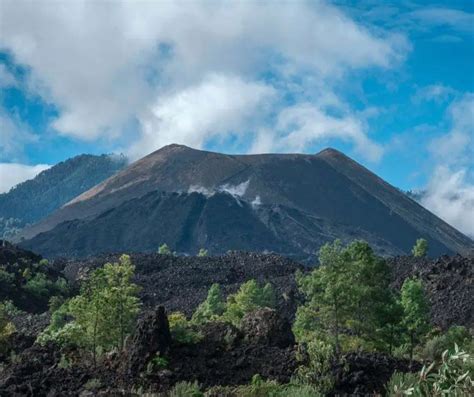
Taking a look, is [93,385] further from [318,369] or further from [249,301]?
[249,301]

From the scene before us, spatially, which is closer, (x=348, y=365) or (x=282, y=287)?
(x=348, y=365)

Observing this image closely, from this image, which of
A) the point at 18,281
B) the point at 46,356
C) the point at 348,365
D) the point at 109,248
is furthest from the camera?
the point at 109,248

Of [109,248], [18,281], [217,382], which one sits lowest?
[217,382]

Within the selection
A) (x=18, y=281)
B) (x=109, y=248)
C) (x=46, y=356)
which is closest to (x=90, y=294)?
(x=46, y=356)

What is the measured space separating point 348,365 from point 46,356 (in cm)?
699

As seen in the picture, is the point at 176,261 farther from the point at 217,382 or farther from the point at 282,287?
the point at 217,382

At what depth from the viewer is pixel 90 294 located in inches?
813

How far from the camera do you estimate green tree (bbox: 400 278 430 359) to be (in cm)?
2806

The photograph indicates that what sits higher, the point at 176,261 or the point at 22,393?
the point at 176,261

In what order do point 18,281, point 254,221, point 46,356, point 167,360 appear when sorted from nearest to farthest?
1. point 167,360
2. point 46,356
3. point 18,281
4. point 254,221

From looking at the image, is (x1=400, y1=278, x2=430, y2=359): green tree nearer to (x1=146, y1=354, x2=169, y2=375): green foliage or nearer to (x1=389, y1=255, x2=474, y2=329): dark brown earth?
(x1=389, y1=255, x2=474, y2=329): dark brown earth

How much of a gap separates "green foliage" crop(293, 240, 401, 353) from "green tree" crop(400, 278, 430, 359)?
1.24 m

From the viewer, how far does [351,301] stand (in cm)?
2564

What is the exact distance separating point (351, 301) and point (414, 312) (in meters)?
4.29
